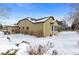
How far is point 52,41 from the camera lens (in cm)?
142

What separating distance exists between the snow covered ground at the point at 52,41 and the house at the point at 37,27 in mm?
38

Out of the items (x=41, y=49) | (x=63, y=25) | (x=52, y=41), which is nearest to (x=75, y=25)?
(x=63, y=25)

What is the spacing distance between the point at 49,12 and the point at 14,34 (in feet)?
1.07

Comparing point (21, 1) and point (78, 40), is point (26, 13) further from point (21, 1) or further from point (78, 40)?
point (78, 40)

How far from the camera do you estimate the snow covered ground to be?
4.61 ft

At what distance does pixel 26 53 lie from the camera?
4.63 ft

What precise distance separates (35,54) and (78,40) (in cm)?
35

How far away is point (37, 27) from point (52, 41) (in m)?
0.16

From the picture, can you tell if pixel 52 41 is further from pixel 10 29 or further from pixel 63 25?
pixel 10 29

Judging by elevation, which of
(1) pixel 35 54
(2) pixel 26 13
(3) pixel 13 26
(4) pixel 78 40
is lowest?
(1) pixel 35 54

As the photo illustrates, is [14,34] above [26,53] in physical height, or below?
above

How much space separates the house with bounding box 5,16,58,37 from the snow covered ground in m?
0.04

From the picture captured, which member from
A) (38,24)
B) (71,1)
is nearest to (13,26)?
(38,24)

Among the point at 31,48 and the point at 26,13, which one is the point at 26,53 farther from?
the point at 26,13
